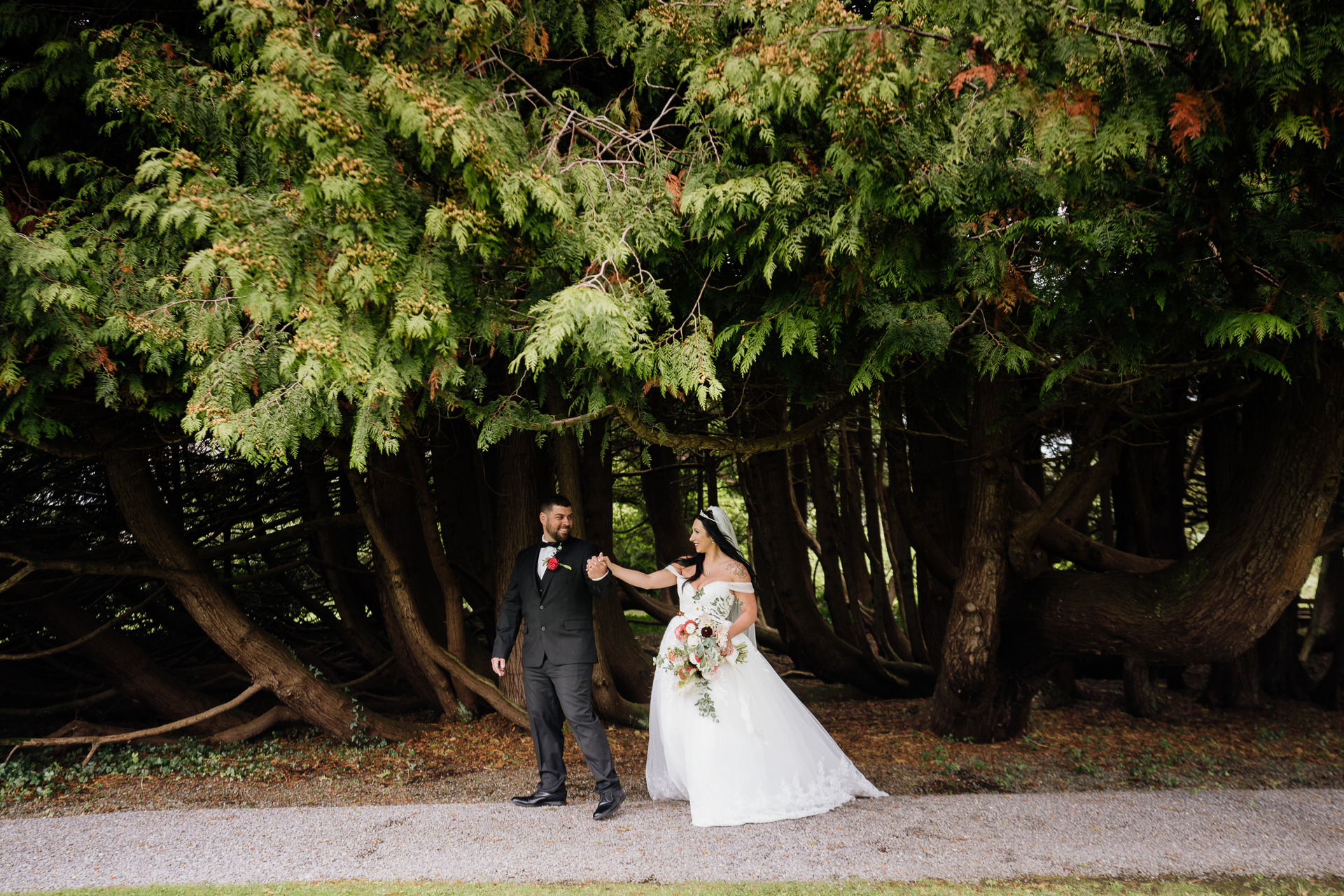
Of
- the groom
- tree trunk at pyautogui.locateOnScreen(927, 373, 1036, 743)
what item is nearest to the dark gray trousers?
the groom

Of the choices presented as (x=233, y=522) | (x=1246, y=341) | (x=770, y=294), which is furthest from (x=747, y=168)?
(x=233, y=522)

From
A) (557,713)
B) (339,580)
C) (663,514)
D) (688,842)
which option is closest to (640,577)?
(557,713)

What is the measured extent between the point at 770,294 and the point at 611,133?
1.40 meters

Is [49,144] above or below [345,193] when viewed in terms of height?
above

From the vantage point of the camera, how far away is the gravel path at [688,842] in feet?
14.9

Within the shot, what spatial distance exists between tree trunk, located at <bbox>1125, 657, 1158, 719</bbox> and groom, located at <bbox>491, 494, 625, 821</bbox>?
24.4 ft

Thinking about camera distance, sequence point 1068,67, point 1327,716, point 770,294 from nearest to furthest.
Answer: point 1068,67
point 770,294
point 1327,716

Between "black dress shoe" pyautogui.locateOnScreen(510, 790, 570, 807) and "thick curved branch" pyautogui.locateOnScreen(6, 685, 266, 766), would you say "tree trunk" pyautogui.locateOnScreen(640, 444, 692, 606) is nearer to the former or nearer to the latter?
"thick curved branch" pyautogui.locateOnScreen(6, 685, 266, 766)

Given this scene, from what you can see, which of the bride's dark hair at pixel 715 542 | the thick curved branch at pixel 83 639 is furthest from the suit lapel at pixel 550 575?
the thick curved branch at pixel 83 639

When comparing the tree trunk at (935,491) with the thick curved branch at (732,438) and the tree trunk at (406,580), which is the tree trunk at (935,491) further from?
the tree trunk at (406,580)

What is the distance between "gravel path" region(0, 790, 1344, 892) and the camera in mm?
4555

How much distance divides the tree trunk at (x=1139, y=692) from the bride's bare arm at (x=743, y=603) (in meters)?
6.68

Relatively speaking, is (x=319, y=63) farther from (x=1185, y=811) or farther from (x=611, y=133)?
(x=1185, y=811)

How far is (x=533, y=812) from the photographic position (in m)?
5.66
